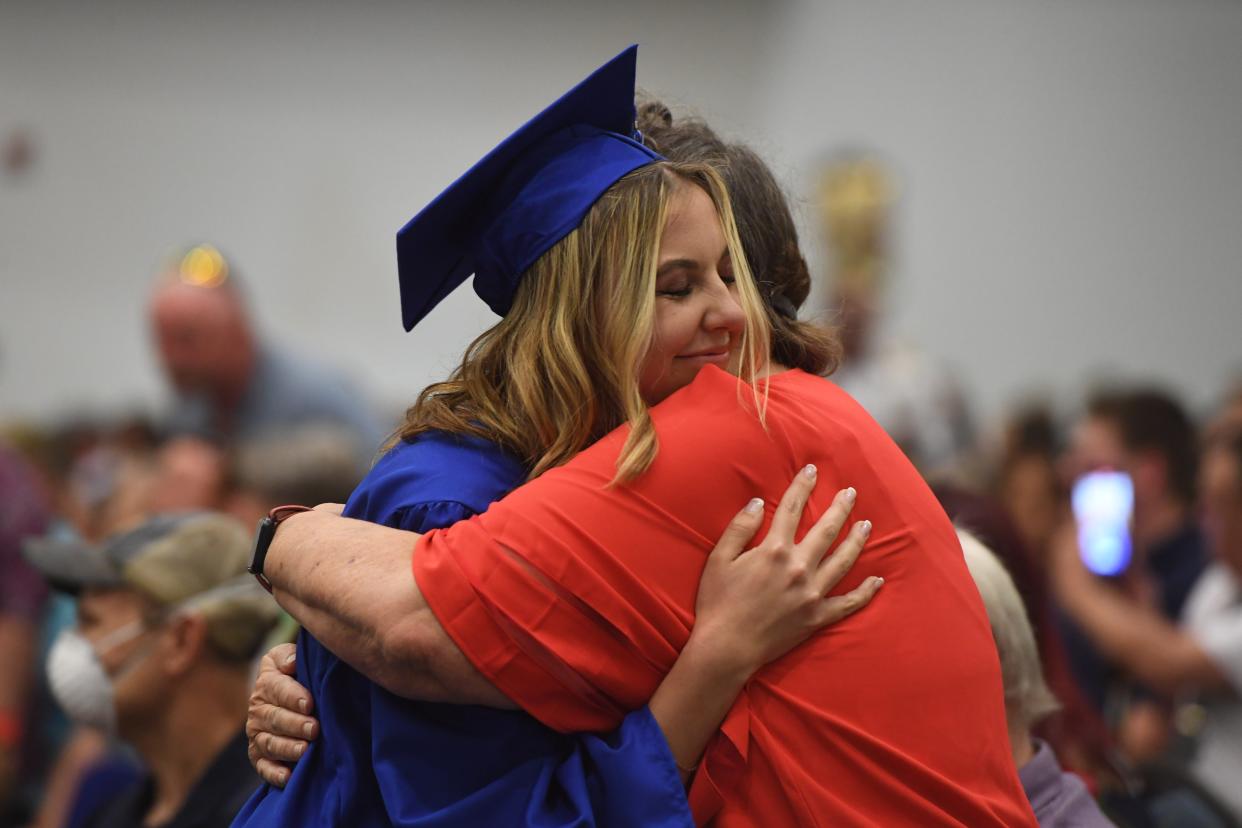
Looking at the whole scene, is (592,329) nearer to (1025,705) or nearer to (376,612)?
(376,612)

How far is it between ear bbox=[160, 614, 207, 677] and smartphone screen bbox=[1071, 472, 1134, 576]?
274cm

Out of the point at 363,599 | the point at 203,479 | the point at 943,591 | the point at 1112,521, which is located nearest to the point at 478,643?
the point at 363,599

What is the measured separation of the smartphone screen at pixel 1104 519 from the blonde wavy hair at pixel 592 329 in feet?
9.72

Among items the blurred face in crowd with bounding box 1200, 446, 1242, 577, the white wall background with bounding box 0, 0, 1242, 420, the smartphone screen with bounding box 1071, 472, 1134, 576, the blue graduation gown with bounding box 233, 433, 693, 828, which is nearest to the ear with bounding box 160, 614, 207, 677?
the blue graduation gown with bounding box 233, 433, 693, 828

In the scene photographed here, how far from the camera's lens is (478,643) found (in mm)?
1659

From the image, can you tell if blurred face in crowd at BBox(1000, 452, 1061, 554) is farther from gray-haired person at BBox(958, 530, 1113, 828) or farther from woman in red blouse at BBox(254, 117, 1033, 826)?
woman in red blouse at BBox(254, 117, 1033, 826)

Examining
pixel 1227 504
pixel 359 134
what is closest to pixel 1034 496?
pixel 1227 504

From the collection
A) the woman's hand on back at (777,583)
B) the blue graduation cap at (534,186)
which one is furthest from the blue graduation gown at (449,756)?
the blue graduation cap at (534,186)

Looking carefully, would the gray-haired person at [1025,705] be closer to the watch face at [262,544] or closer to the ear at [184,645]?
the watch face at [262,544]

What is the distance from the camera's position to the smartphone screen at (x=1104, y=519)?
450 centimetres

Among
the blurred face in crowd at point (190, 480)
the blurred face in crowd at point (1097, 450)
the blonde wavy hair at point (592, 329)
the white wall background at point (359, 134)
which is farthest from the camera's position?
the white wall background at point (359, 134)

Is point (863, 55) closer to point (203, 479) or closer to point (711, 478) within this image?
point (203, 479)

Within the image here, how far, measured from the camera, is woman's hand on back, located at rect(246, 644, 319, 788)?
190cm

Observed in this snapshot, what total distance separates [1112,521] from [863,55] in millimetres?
5652
